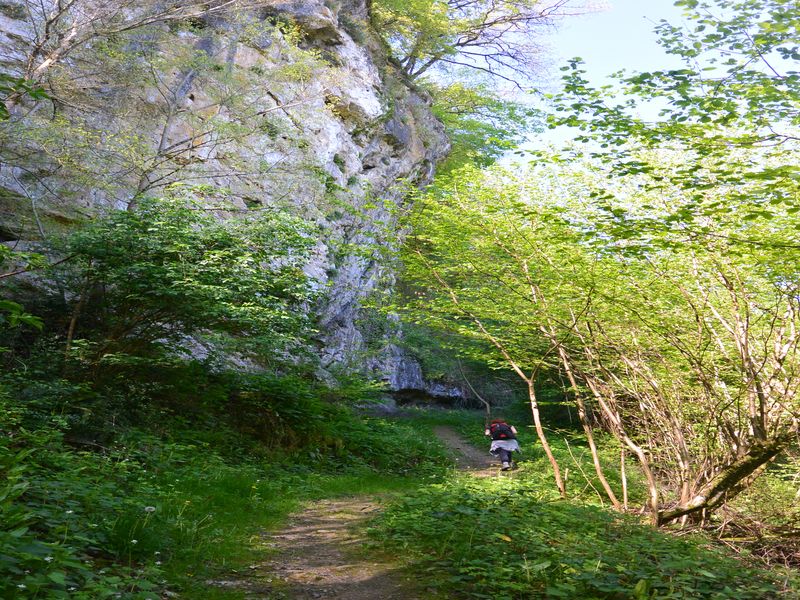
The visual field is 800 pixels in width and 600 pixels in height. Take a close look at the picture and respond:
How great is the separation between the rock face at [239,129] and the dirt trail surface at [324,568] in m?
4.51

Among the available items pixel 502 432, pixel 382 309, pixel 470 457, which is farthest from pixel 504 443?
pixel 382 309

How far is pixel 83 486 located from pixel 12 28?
10921mm

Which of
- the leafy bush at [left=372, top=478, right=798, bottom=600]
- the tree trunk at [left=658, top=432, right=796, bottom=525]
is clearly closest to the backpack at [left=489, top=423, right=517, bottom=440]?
the tree trunk at [left=658, top=432, right=796, bottom=525]

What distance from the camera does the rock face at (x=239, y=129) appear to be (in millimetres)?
9539

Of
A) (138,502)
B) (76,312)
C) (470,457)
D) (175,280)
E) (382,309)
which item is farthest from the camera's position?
(470,457)

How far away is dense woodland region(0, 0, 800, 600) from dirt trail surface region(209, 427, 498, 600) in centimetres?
16

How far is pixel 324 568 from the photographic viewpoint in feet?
14.7

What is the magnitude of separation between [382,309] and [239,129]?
483 cm

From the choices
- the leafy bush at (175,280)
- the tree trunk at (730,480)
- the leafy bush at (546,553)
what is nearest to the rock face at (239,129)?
the leafy bush at (175,280)

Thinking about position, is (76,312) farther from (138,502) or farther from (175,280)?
(138,502)

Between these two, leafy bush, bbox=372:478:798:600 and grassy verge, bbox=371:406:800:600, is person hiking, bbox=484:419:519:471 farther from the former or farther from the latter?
leafy bush, bbox=372:478:798:600

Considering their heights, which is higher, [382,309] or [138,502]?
[382,309]

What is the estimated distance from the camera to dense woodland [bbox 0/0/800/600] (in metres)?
4.25

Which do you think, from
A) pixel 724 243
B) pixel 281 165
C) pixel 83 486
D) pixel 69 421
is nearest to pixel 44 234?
pixel 69 421
